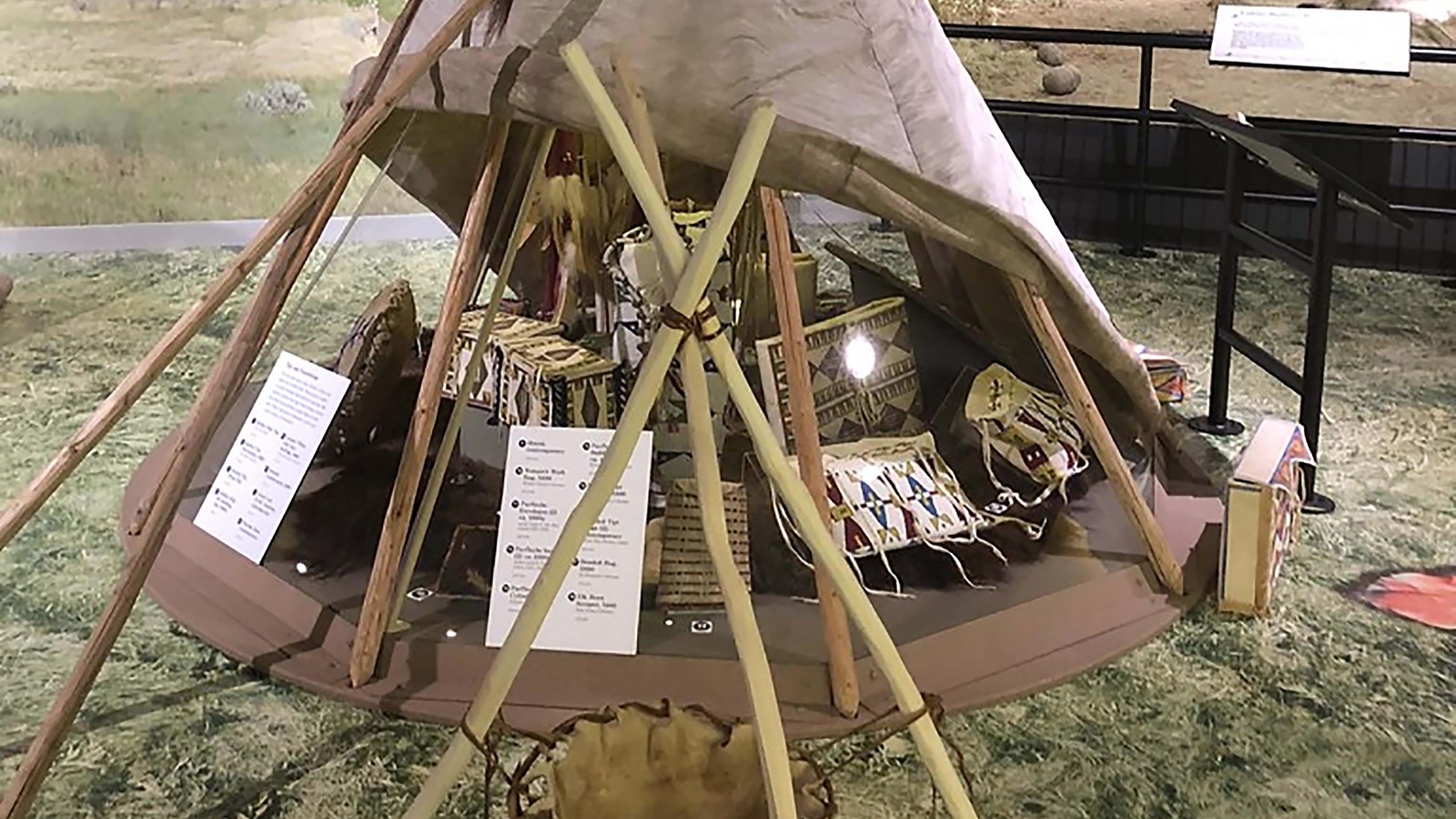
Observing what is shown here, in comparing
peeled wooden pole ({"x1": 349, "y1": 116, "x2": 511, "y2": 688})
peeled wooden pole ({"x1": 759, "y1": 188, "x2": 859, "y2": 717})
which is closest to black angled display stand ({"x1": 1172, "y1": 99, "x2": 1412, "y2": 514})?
peeled wooden pole ({"x1": 759, "y1": 188, "x2": 859, "y2": 717})

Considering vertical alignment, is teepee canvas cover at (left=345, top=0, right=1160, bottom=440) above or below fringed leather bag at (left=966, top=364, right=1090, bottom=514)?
above

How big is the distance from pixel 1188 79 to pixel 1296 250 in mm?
1662

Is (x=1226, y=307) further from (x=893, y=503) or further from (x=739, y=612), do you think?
(x=739, y=612)

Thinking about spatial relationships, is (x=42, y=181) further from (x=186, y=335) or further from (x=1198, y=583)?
(x=1198, y=583)

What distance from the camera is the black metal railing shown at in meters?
3.98

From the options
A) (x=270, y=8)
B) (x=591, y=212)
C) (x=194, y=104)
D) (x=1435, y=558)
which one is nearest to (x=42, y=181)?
(x=194, y=104)

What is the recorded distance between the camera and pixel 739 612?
4.35 ft

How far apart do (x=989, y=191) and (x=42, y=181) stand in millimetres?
3579

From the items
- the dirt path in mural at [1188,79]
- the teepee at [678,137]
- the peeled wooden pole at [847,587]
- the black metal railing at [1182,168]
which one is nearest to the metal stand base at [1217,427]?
the teepee at [678,137]

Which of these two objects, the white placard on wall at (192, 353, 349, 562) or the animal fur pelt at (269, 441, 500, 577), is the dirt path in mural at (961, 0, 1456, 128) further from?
the white placard on wall at (192, 353, 349, 562)

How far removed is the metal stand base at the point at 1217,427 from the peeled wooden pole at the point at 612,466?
194 cm

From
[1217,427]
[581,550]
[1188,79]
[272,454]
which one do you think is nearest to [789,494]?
[581,550]

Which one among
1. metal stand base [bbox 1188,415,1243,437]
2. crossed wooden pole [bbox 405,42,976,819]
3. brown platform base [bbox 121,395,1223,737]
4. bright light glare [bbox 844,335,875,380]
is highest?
crossed wooden pole [bbox 405,42,976,819]

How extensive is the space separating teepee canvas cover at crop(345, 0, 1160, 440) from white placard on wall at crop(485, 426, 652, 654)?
1.43ft
